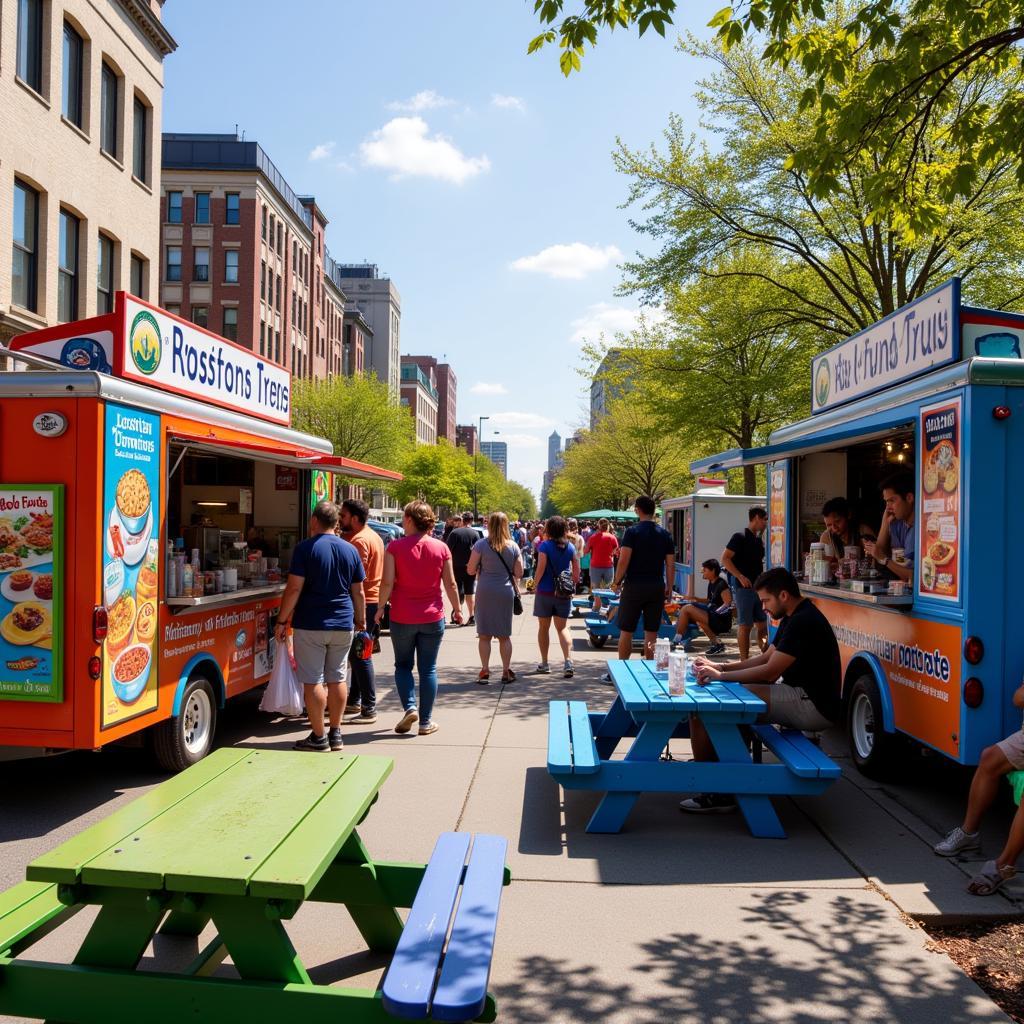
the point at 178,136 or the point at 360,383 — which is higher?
the point at 178,136

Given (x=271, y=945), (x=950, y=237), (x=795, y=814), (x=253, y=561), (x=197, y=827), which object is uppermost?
(x=950, y=237)

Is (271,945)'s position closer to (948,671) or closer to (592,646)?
(948,671)

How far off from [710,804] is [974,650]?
1844 millimetres

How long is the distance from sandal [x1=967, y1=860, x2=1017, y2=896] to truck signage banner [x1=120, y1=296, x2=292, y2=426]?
591 centimetres

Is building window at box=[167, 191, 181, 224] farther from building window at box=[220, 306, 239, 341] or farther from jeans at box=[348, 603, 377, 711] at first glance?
jeans at box=[348, 603, 377, 711]

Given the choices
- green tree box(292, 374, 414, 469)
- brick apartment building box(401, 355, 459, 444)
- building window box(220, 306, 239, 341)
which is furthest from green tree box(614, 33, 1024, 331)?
brick apartment building box(401, 355, 459, 444)

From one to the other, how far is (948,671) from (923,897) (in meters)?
1.49

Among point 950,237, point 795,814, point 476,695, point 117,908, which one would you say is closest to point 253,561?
point 476,695

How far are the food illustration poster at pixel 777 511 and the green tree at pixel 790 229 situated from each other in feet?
26.3

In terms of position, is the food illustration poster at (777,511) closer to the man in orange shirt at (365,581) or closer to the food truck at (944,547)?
the food truck at (944,547)

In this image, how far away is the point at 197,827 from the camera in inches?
118

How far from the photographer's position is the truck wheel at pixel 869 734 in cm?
630

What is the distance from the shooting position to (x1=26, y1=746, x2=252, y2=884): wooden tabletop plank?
8.63 feet

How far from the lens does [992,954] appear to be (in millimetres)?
3826
